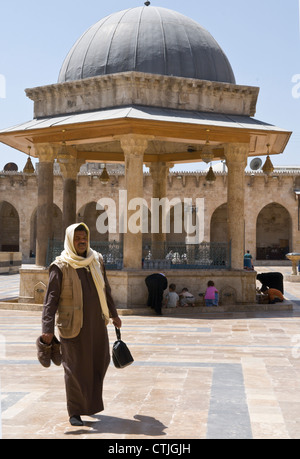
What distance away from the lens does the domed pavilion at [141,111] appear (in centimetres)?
1178

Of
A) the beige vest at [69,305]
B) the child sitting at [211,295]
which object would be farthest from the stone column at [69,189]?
the beige vest at [69,305]

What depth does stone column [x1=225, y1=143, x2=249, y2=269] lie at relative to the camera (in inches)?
496

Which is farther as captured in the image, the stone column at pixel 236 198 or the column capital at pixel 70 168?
the column capital at pixel 70 168

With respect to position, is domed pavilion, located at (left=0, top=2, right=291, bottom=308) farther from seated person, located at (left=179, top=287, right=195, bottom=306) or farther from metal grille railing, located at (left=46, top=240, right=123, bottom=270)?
seated person, located at (left=179, top=287, right=195, bottom=306)

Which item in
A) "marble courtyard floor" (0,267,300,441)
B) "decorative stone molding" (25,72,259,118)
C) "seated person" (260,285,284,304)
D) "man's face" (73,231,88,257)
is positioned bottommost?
"marble courtyard floor" (0,267,300,441)

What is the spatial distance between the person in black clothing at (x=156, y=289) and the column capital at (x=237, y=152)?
2993 mm

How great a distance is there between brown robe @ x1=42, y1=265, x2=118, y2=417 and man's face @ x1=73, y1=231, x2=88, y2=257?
A: 161mm

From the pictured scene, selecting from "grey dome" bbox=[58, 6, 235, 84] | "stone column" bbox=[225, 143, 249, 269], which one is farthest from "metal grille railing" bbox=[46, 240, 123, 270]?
"grey dome" bbox=[58, 6, 235, 84]

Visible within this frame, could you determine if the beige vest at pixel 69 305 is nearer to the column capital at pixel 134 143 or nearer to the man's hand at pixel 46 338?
the man's hand at pixel 46 338

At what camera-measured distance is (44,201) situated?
13.2m

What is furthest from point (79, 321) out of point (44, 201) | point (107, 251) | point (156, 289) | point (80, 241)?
point (44, 201)

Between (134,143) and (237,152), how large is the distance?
230 centimetres

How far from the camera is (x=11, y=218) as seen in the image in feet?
123

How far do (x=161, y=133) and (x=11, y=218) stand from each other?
88.8ft
